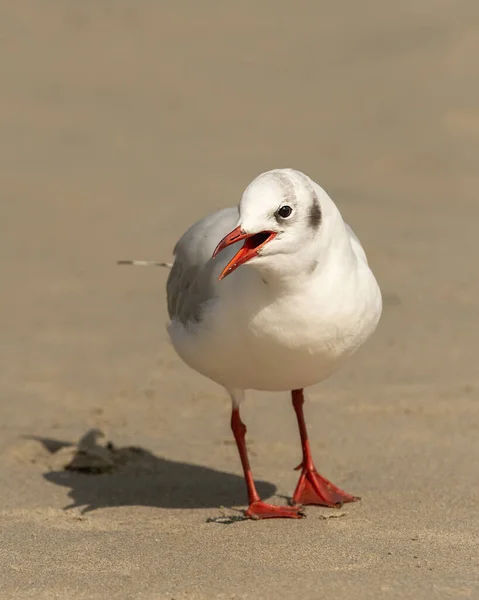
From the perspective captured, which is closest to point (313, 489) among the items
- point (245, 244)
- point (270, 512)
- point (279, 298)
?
point (270, 512)

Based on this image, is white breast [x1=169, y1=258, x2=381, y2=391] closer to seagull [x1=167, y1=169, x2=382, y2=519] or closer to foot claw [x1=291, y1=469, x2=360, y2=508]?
seagull [x1=167, y1=169, x2=382, y2=519]

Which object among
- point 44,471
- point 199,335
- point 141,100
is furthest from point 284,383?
point 141,100

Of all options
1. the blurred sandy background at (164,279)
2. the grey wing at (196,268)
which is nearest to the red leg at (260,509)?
the blurred sandy background at (164,279)

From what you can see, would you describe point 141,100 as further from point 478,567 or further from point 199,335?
point 478,567

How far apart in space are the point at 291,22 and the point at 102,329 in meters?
9.14

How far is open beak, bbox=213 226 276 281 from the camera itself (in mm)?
4039

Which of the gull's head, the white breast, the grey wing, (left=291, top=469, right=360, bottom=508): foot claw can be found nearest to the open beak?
the gull's head

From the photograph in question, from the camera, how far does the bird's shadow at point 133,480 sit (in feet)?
17.5

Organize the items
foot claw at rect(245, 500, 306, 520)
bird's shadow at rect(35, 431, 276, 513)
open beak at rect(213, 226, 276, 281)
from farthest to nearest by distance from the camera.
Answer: bird's shadow at rect(35, 431, 276, 513)
foot claw at rect(245, 500, 306, 520)
open beak at rect(213, 226, 276, 281)

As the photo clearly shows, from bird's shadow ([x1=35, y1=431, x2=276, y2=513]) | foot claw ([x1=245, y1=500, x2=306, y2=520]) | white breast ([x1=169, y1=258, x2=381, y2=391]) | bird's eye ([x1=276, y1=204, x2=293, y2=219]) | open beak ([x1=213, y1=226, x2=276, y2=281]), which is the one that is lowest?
bird's shadow ([x1=35, y1=431, x2=276, y2=513])

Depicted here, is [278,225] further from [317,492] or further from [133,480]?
[133,480]

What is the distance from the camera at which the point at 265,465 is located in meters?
5.88

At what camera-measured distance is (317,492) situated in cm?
520

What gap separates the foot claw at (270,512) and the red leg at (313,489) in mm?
162
